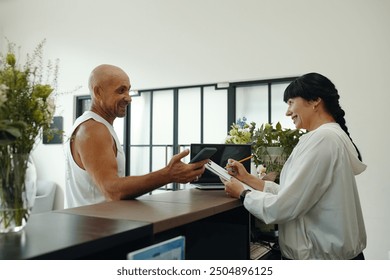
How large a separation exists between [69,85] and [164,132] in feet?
5.64

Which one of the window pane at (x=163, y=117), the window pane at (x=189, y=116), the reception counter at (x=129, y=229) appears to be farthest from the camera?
the window pane at (x=163, y=117)

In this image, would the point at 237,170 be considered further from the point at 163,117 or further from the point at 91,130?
the point at 163,117

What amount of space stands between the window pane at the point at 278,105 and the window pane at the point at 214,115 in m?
0.55

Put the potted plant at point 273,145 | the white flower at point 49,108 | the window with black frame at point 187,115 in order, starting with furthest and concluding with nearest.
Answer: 1. the window with black frame at point 187,115
2. the potted plant at point 273,145
3. the white flower at point 49,108

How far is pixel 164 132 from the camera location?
166 inches

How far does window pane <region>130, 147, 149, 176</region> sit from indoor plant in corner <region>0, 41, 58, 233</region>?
11.6 ft

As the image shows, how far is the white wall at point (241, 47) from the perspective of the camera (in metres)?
3.07

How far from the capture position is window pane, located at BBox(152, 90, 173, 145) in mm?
4176

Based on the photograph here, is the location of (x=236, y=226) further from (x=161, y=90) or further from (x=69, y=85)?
(x=69, y=85)

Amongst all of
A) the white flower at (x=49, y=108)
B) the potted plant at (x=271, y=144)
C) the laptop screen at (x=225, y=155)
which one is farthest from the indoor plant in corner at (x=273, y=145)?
the white flower at (x=49, y=108)

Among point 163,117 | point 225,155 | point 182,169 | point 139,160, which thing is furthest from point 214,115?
point 182,169

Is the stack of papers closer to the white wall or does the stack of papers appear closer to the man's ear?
the man's ear

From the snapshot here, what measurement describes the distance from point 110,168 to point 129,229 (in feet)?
1.93

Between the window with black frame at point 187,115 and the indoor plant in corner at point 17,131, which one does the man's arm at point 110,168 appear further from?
the window with black frame at point 187,115
